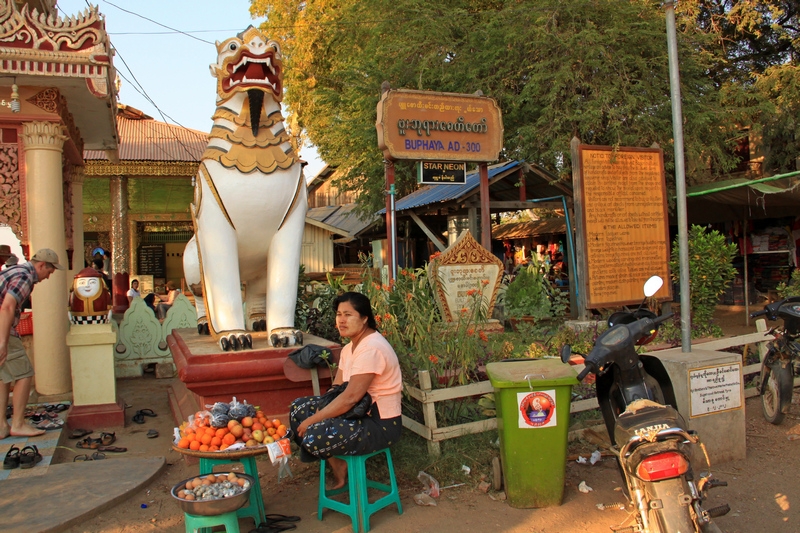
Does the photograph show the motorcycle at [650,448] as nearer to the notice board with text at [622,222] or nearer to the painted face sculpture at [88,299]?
the painted face sculpture at [88,299]

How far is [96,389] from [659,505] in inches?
174

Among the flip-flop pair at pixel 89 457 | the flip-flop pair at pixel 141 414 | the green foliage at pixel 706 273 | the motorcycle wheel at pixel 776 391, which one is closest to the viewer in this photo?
the flip-flop pair at pixel 89 457

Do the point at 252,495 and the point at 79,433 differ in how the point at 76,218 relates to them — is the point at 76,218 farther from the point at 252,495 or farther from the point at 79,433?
the point at 252,495

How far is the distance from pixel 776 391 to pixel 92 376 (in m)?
5.23

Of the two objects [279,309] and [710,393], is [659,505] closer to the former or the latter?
[710,393]

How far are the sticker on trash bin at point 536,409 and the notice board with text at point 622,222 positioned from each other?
13.9 feet

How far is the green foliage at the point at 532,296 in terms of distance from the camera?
7996mm

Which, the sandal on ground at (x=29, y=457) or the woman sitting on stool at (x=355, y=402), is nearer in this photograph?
the woman sitting on stool at (x=355, y=402)

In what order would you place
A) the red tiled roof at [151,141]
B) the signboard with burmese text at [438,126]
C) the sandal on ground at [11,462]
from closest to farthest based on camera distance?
the sandal on ground at [11,462]
the signboard with burmese text at [438,126]
the red tiled roof at [151,141]

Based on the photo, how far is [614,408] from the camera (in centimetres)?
305

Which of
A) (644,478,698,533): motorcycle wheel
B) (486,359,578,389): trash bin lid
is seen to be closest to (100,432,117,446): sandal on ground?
(486,359,578,389): trash bin lid

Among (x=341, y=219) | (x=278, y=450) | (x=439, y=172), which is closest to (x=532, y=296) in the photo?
(x=439, y=172)

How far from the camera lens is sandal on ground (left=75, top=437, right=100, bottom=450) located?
14.8 ft

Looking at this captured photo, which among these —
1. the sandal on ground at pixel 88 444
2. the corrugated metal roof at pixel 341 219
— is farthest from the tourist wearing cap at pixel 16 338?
the corrugated metal roof at pixel 341 219
